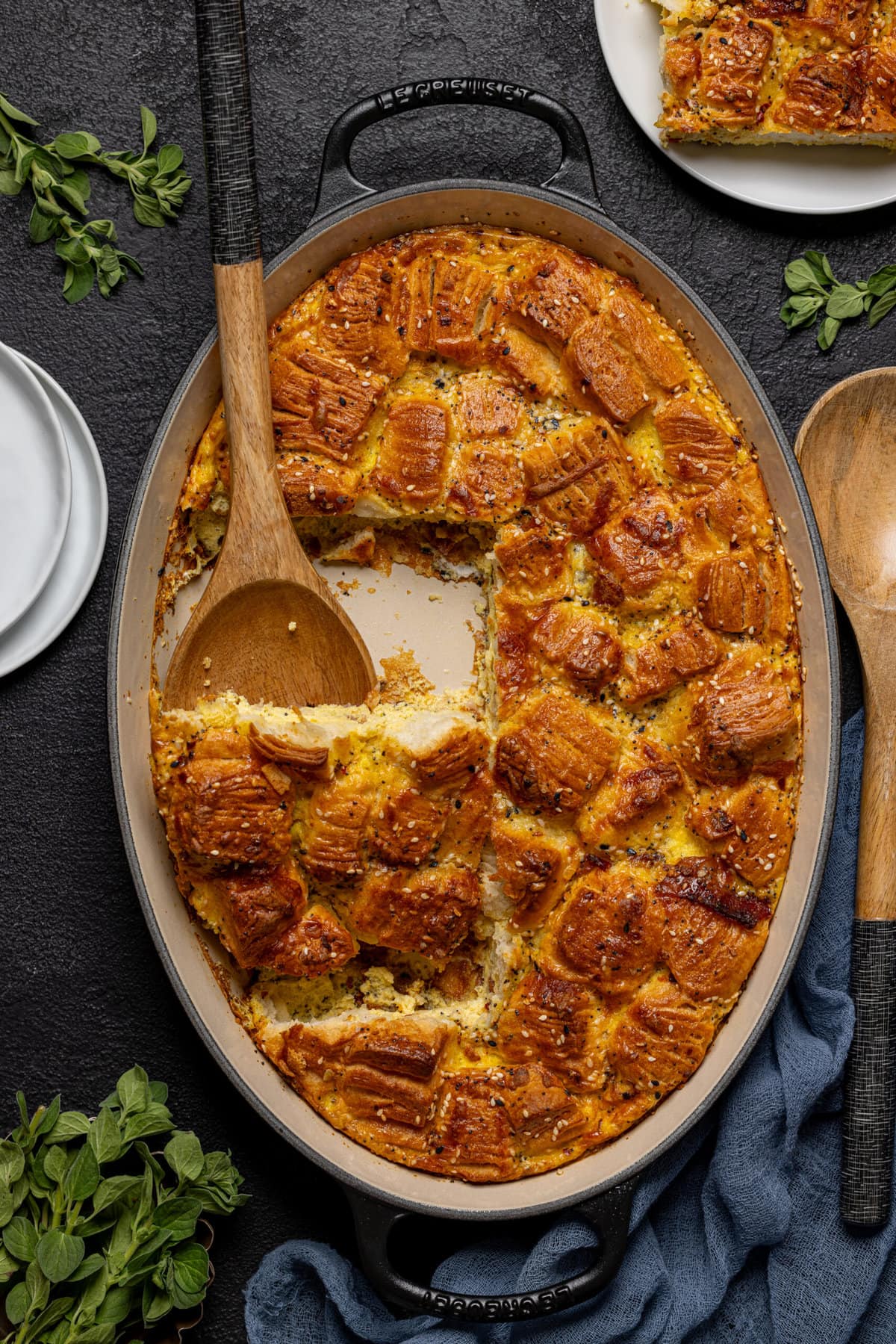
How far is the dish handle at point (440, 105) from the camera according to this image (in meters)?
3.24

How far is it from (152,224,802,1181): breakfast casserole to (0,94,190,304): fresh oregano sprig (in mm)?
669

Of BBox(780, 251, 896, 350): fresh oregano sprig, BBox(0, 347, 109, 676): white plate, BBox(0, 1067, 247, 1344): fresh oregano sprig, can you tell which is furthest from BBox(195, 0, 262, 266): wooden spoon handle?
BBox(0, 1067, 247, 1344): fresh oregano sprig

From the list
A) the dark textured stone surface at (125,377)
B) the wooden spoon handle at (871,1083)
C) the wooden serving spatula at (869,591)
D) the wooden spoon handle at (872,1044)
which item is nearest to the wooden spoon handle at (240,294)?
the dark textured stone surface at (125,377)

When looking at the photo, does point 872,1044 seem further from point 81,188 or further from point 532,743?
point 81,188

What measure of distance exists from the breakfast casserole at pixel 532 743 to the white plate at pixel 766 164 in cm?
63

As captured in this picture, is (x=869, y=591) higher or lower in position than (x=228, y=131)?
lower

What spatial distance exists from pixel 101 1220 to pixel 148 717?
1.47 meters

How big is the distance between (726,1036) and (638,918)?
48 centimetres

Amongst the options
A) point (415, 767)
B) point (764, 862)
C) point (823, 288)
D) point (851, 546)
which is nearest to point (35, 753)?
point (415, 767)

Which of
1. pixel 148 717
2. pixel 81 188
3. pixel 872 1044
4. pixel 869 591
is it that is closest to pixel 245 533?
pixel 148 717

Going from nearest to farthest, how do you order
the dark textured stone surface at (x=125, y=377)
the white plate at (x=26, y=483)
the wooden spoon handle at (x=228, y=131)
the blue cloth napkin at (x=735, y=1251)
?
the wooden spoon handle at (x=228, y=131) < the blue cloth napkin at (x=735, y=1251) < the white plate at (x=26, y=483) < the dark textured stone surface at (x=125, y=377)

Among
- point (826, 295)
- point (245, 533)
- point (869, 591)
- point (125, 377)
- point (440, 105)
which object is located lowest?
point (869, 591)

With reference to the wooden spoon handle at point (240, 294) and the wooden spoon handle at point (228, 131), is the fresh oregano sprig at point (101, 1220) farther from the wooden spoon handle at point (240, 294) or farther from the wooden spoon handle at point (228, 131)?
the wooden spoon handle at point (228, 131)

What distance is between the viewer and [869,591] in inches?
144
